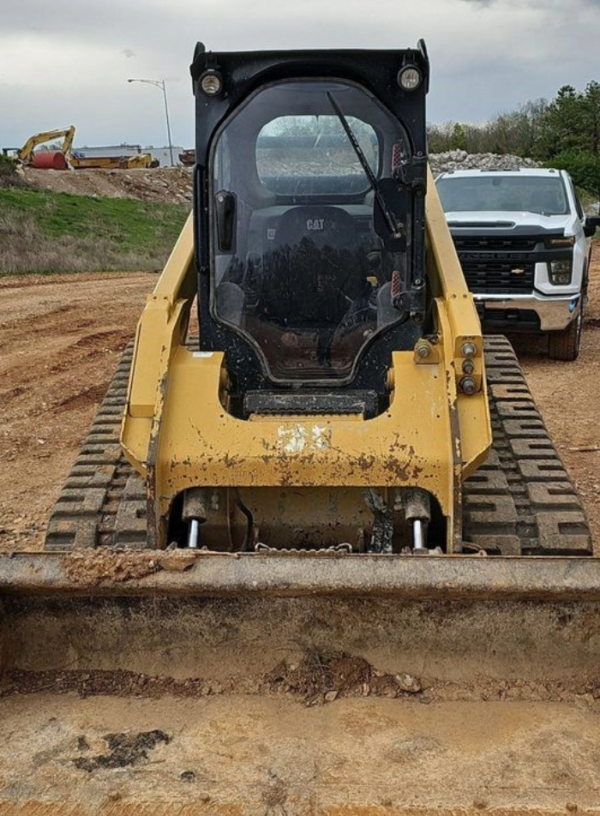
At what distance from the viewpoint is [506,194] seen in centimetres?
1062

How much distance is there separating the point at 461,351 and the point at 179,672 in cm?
180

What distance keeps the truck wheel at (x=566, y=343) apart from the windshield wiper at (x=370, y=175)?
19.9 feet

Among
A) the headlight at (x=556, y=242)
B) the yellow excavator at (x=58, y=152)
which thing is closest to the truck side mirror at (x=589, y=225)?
the headlight at (x=556, y=242)

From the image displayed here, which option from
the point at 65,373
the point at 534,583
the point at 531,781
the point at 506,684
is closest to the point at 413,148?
the point at 534,583

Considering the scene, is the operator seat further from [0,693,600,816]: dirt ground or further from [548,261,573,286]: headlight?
[548,261,573,286]: headlight

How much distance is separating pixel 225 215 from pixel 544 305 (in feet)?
20.1

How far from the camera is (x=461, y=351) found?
3.88m

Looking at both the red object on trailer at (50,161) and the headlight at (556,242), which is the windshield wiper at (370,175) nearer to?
the headlight at (556,242)

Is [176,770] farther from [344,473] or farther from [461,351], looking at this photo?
[461,351]

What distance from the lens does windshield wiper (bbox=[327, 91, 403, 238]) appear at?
409 cm

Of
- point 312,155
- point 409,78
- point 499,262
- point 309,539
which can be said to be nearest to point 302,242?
point 312,155

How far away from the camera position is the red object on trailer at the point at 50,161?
4128cm

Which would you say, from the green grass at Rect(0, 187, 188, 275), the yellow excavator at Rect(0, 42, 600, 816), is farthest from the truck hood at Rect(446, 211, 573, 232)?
the green grass at Rect(0, 187, 188, 275)

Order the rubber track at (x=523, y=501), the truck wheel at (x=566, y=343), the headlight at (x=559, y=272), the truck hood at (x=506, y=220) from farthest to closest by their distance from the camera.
Answer: the truck wheel at (x=566, y=343) < the truck hood at (x=506, y=220) < the headlight at (x=559, y=272) < the rubber track at (x=523, y=501)
